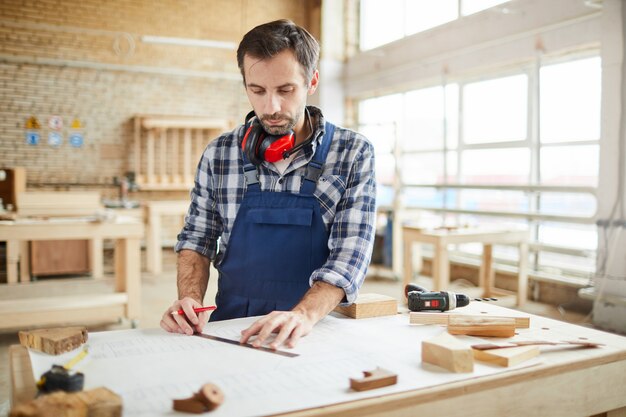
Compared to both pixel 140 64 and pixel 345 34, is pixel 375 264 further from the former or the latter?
pixel 140 64

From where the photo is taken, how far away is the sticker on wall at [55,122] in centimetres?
906

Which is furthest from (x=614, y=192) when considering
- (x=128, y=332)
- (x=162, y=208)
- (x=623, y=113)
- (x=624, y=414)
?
(x=162, y=208)

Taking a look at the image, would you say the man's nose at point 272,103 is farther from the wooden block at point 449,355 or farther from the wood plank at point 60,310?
the wood plank at point 60,310

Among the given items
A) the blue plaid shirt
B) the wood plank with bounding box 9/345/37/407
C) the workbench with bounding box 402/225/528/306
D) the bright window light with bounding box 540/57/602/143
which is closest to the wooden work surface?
the wood plank with bounding box 9/345/37/407

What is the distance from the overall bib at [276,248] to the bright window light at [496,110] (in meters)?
5.16

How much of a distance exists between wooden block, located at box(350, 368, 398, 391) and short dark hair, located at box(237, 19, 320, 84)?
106 cm

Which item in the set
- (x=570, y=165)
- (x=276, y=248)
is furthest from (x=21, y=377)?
(x=570, y=165)

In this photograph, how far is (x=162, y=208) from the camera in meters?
7.86

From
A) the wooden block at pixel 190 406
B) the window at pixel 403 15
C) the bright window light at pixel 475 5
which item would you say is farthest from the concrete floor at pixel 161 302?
the window at pixel 403 15

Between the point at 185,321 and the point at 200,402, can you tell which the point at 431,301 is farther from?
the point at 200,402

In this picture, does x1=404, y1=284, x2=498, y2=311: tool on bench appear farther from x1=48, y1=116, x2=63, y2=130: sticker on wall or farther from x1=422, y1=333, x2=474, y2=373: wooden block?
x1=48, y1=116, x2=63, y2=130: sticker on wall

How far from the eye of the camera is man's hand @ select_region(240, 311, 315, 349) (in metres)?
1.40

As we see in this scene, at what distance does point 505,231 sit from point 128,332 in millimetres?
4608

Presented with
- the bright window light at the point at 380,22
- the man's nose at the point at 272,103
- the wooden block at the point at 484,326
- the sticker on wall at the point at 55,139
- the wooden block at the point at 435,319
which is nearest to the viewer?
the wooden block at the point at 484,326
